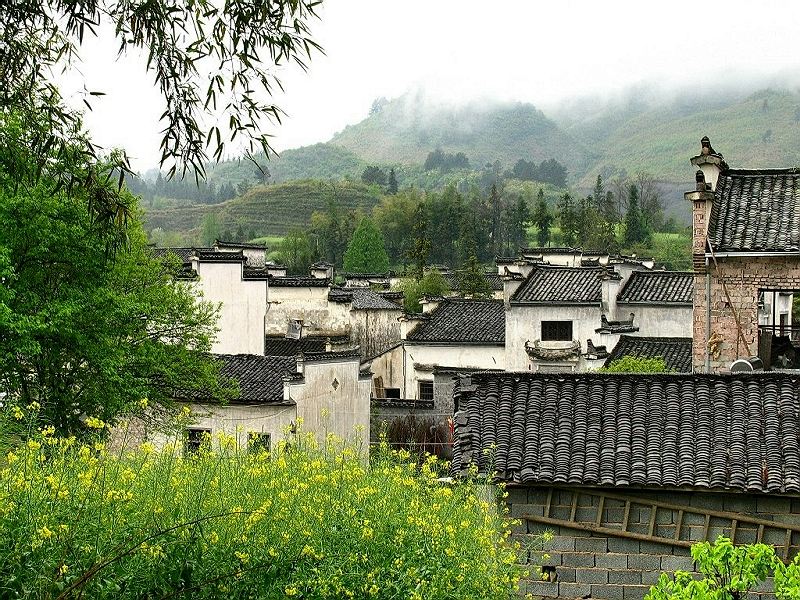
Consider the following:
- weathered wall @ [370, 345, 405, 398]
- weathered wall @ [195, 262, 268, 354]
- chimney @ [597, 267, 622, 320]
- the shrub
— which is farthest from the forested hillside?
the shrub

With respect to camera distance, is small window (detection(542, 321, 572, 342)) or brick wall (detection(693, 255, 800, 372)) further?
small window (detection(542, 321, 572, 342))

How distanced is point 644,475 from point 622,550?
0.87m

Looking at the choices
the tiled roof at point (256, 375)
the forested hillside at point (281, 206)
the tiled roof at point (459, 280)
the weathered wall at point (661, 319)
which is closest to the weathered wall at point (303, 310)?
the tiled roof at point (459, 280)

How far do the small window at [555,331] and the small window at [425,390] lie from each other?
4.63 metres

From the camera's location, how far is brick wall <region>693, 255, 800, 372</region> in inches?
898

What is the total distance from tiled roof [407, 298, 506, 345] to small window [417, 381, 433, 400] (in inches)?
61.1

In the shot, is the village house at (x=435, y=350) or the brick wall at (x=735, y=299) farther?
the village house at (x=435, y=350)

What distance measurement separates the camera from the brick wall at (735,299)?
2281 centimetres

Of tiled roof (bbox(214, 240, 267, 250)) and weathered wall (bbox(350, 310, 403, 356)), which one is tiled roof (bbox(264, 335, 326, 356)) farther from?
weathered wall (bbox(350, 310, 403, 356))

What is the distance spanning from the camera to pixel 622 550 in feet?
42.3

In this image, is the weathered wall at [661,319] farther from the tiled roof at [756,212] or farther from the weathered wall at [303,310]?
the tiled roof at [756,212]

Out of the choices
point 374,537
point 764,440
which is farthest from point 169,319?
point 374,537

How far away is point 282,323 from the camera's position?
48.3 metres

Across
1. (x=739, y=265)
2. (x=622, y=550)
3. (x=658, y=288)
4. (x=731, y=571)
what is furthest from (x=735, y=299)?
(x=658, y=288)
